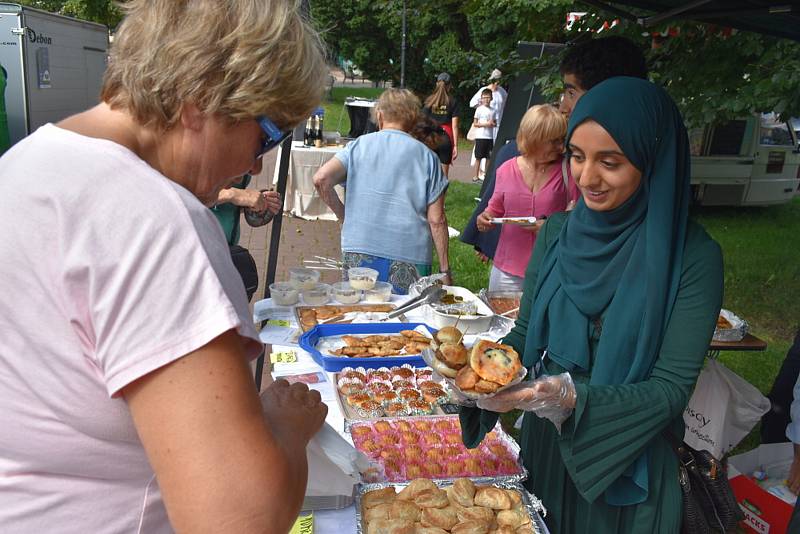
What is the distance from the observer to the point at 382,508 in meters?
1.65

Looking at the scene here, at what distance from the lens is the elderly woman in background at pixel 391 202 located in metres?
3.99

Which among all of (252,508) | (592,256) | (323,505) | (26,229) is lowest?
(323,505)

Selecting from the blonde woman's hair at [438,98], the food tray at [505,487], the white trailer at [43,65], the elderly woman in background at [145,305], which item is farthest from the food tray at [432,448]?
the blonde woman's hair at [438,98]

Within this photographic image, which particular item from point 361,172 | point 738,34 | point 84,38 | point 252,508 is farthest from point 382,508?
point 84,38

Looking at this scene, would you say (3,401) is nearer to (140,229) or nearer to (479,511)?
(140,229)

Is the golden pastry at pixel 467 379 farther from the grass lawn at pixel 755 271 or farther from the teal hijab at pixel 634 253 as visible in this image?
the grass lawn at pixel 755 271

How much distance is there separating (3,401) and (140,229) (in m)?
0.31

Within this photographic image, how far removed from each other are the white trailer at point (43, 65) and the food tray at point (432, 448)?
703cm

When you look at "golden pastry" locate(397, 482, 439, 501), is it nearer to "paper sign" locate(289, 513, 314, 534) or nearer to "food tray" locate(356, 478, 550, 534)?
"food tray" locate(356, 478, 550, 534)

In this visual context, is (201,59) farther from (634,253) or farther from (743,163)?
(743,163)

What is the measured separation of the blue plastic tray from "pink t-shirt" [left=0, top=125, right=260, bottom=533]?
158 centimetres

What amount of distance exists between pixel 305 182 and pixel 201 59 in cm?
858

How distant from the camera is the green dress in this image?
1649 mm

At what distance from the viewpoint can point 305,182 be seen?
936 cm
